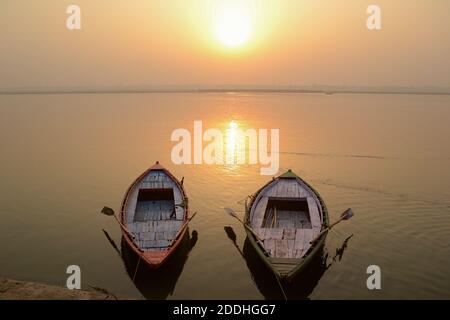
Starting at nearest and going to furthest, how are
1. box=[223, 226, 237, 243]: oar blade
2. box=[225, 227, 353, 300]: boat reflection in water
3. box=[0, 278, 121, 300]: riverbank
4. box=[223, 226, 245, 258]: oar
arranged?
box=[0, 278, 121, 300]: riverbank → box=[225, 227, 353, 300]: boat reflection in water → box=[223, 226, 245, 258]: oar → box=[223, 226, 237, 243]: oar blade

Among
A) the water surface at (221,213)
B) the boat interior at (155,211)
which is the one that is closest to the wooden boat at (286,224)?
the water surface at (221,213)

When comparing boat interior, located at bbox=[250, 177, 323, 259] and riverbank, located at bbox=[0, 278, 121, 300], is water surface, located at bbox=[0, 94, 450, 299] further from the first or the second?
riverbank, located at bbox=[0, 278, 121, 300]

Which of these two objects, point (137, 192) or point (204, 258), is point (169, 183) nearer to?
point (137, 192)

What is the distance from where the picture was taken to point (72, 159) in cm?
3669

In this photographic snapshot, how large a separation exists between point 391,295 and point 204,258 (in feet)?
26.7

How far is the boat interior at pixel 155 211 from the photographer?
16.7 metres

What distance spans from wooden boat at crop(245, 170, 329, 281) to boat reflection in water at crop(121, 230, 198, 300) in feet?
11.6

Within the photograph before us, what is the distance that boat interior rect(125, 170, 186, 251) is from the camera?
16688mm

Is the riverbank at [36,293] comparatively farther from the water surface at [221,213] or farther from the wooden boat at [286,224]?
the wooden boat at [286,224]

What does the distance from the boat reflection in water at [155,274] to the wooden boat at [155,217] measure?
1026mm

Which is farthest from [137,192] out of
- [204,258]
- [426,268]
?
[426,268]

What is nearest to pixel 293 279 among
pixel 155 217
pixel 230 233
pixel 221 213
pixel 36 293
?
pixel 230 233

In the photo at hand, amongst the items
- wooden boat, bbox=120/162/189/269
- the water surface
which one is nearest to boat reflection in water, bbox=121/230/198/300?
the water surface
